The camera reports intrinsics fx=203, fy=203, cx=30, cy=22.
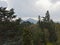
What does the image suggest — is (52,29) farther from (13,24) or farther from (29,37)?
(29,37)

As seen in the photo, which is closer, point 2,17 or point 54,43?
point 54,43

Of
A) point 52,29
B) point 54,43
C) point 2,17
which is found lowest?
point 54,43

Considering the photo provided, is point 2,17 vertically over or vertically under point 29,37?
over

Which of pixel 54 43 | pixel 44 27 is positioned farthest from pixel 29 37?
pixel 44 27

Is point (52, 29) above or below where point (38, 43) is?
above

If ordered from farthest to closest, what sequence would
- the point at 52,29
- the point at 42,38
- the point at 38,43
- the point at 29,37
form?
the point at 52,29, the point at 42,38, the point at 38,43, the point at 29,37

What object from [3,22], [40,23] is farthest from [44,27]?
[3,22]

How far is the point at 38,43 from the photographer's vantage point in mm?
29500

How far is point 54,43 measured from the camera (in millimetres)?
32281

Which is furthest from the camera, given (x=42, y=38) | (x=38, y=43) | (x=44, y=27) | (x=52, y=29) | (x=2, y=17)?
(x=2, y=17)

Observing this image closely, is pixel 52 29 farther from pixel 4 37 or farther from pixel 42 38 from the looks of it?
pixel 4 37

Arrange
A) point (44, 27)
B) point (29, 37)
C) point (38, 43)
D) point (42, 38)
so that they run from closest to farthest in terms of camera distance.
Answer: point (29, 37), point (38, 43), point (42, 38), point (44, 27)

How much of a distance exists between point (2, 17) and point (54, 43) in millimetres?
15410

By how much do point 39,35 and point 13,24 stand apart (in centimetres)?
1025
